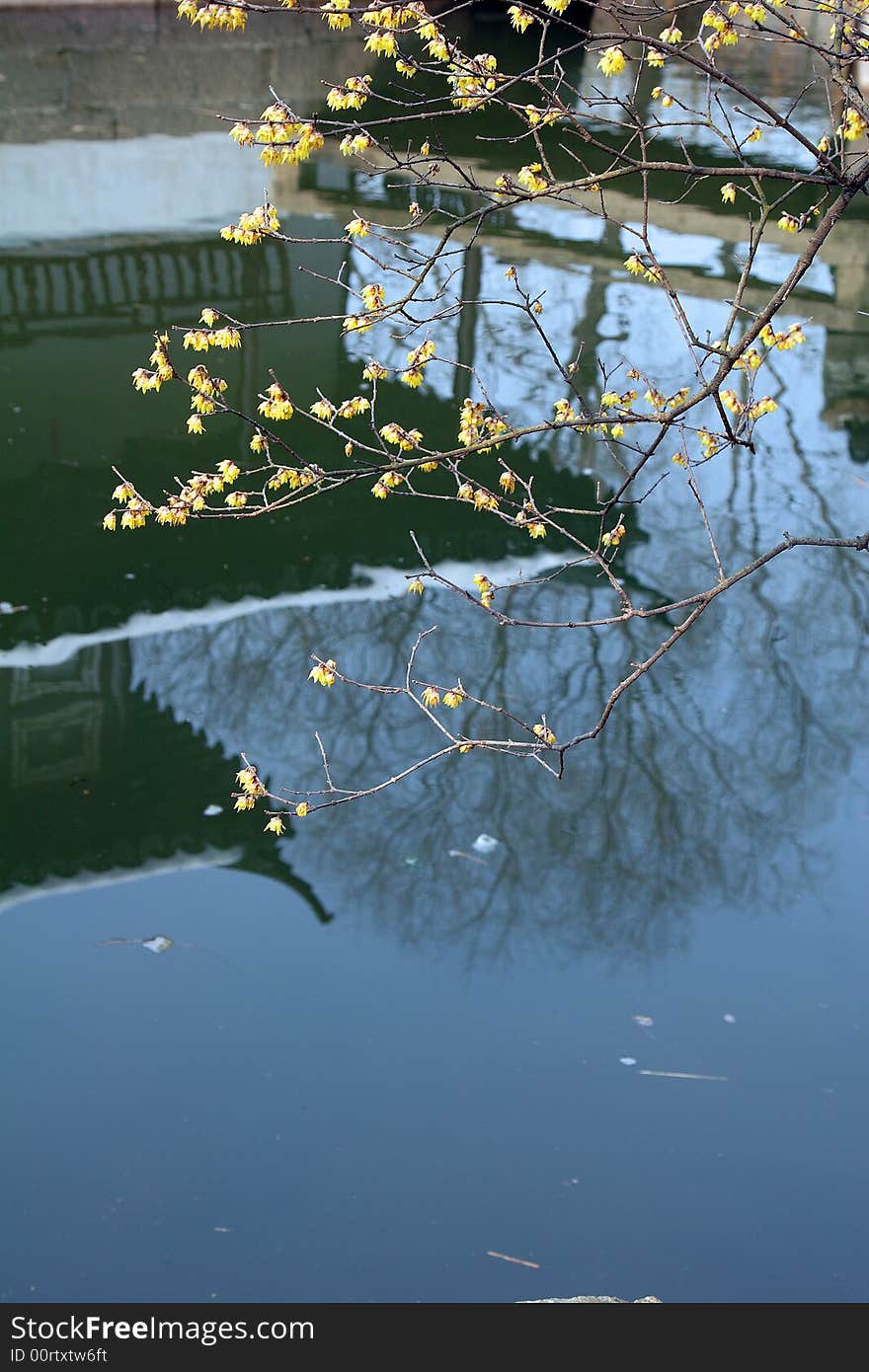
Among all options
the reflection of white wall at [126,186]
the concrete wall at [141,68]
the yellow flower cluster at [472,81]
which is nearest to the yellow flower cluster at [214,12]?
the yellow flower cluster at [472,81]

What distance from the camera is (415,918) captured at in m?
4.24

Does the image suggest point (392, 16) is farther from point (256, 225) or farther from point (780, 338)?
point (780, 338)

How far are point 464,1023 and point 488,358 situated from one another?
19.7 feet

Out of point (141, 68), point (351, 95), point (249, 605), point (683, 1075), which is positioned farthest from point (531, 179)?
point (141, 68)

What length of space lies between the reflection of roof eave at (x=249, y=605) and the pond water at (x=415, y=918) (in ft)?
0.07

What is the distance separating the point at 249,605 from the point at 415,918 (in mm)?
2136

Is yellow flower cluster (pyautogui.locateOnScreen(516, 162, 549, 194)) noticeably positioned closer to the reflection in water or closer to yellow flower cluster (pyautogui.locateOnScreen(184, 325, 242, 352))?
yellow flower cluster (pyautogui.locateOnScreen(184, 325, 242, 352))

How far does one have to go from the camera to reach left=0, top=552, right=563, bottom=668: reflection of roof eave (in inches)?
217

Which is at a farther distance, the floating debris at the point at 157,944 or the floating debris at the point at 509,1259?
the floating debris at the point at 157,944

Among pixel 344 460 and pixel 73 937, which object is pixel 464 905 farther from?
pixel 344 460

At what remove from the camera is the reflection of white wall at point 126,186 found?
11797 millimetres

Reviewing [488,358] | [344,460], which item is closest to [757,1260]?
[344,460]

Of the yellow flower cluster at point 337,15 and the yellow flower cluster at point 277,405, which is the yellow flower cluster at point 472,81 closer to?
the yellow flower cluster at point 337,15

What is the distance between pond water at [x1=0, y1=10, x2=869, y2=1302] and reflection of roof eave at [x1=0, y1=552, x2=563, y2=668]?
0.02m
